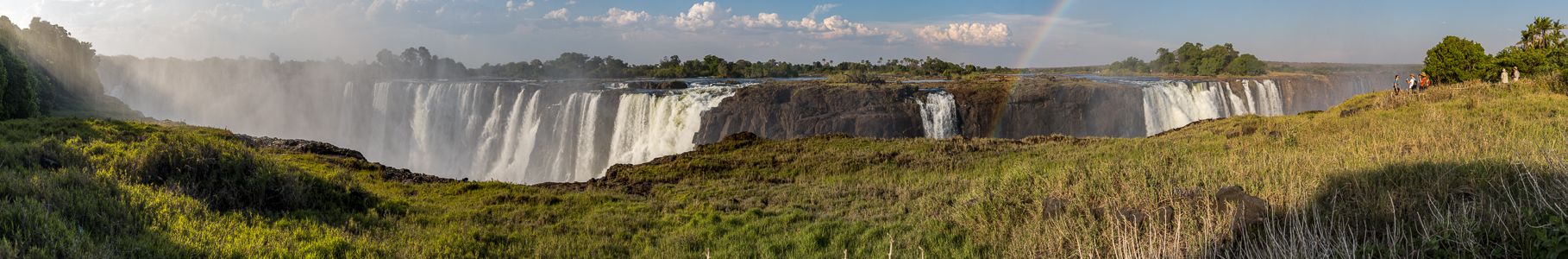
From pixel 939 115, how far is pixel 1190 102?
1374 cm

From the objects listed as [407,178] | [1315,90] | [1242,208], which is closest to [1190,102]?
[1315,90]

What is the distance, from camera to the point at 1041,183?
6.89 metres

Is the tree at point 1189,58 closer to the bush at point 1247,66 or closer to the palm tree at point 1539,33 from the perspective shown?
the bush at point 1247,66

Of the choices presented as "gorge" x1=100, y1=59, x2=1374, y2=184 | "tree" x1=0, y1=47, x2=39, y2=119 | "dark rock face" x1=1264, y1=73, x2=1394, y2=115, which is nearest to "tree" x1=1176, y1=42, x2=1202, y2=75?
"dark rock face" x1=1264, y1=73, x2=1394, y2=115

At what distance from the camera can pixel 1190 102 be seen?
3167 centimetres

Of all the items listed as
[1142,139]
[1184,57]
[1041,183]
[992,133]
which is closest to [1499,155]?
[1041,183]

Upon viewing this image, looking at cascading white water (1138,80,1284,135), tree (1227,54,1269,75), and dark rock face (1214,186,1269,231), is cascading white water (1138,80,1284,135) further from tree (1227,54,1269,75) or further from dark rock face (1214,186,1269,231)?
dark rock face (1214,186,1269,231)

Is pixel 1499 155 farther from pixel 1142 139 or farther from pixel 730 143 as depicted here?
pixel 730 143

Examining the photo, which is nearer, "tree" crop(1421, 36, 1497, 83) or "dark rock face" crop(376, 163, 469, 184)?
"dark rock face" crop(376, 163, 469, 184)

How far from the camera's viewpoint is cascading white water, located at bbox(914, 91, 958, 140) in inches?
1150

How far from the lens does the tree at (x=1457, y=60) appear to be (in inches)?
995

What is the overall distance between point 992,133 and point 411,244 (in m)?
30.0

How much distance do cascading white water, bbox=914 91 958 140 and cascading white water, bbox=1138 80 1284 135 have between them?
1000 cm

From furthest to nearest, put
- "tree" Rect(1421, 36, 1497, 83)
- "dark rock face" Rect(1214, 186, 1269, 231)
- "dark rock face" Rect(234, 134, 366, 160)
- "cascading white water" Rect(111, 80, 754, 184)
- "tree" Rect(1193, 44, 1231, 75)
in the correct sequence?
"tree" Rect(1193, 44, 1231, 75) → "cascading white water" Rect(111, 80, 754, 184) → "tree" Rect(1421, 36, 1497, 83) → "dark rock face" Rect(234, 134, 366, 160) → "dark rock face" Rect(1214, 186, 1269, 231)
